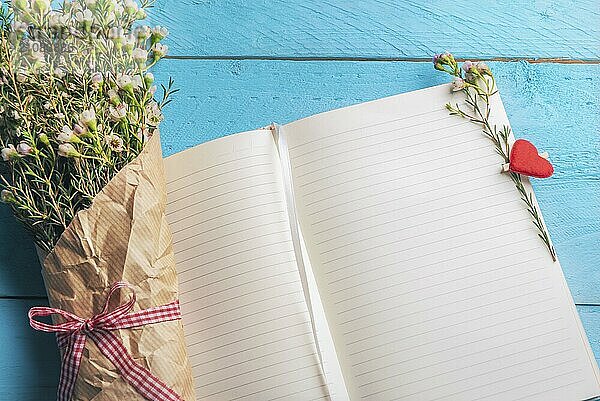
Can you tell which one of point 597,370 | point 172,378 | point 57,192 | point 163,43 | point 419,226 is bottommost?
point 597,370

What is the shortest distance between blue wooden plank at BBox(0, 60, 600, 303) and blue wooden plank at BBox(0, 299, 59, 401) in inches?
10.8

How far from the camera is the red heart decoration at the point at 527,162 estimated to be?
913 millimetres

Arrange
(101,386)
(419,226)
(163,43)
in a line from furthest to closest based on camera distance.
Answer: (163,43), (419,226), (101,386)

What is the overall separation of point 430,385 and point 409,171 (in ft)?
0.82

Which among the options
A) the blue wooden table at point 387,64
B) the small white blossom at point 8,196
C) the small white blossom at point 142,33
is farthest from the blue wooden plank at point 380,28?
the small white blossom at point 8,196

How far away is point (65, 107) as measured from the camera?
80cm

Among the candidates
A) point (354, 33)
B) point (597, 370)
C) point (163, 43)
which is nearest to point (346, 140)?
point (354, 33)

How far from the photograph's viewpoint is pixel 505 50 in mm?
Answer: 1017

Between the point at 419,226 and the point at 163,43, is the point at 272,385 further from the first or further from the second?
the point at 163,43

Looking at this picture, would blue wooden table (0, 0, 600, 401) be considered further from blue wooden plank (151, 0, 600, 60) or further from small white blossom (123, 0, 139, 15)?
small white blossom (123, 0, 139, 15)

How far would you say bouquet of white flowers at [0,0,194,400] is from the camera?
78cm

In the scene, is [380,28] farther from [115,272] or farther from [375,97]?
[115,272]

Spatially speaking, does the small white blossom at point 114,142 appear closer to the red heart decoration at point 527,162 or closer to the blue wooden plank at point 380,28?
the blue wooden plank at point 380,28

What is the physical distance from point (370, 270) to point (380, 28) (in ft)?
1.14
